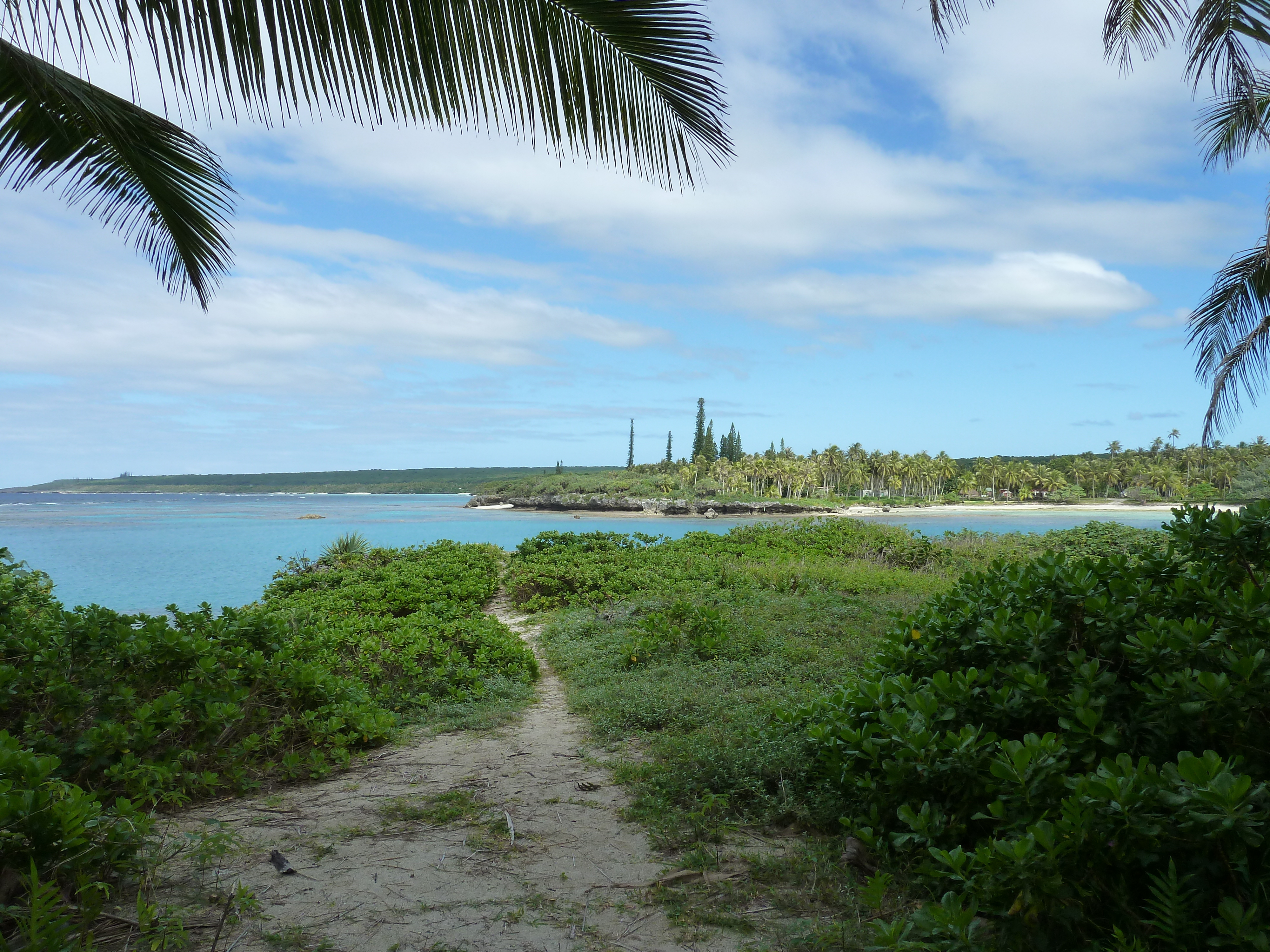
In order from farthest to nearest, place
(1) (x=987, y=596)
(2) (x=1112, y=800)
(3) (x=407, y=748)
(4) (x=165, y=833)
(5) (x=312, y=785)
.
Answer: (3) (x=407, y=748) < (5) (x=312, y=785) < (1) (x=987, y=596) < (4) (x=165, y=833) < (2) (x=1112, y=800)

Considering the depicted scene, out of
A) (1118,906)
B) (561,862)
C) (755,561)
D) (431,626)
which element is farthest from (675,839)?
(755,561)

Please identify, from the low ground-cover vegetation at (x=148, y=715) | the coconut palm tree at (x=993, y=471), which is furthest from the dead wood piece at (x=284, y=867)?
the coconut palm tree at (x=993, y=471)

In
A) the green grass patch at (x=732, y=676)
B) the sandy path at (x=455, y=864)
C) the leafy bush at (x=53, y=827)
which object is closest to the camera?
the leafy bush at (x=53, y=827)

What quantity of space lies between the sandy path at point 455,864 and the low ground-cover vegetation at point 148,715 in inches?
12.6

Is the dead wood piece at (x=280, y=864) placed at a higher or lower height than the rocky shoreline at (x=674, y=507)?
higher

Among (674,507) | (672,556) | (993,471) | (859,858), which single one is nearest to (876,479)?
(993,471)

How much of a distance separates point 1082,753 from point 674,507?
5470 cm

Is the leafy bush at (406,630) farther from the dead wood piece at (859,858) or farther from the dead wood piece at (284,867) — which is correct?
the dead wood piece at (859,858)

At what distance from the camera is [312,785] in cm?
421

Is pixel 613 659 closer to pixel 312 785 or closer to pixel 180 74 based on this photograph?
pixel 312 785

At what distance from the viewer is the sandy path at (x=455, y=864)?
2561mm

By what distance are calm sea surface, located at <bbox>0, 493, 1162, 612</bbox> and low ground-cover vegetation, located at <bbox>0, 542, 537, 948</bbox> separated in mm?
1622

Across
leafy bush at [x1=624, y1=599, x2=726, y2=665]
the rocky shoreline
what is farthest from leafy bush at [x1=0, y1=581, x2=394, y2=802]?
the rocky shoreline

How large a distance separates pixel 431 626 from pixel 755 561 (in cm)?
667
